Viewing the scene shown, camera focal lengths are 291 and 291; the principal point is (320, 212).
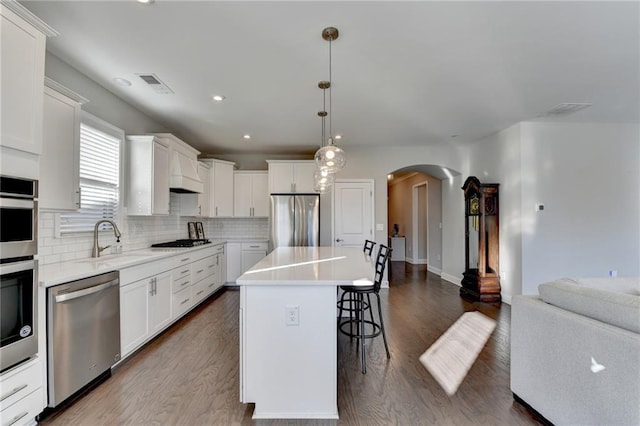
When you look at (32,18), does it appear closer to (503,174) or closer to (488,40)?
(488,40)

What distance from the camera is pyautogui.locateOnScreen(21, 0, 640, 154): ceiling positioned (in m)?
1.98

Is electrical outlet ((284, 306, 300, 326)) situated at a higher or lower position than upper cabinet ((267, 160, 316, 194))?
lower

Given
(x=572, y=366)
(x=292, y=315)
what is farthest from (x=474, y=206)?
(x=292, y=315)

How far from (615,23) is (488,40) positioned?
0.83 metres

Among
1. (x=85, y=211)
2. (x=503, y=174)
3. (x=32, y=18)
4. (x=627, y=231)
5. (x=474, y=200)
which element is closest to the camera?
(x=32, y=18)

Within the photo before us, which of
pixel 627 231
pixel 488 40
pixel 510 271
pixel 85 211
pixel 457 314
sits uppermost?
pixel 488 40

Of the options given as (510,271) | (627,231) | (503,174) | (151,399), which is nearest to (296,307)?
(151,399)

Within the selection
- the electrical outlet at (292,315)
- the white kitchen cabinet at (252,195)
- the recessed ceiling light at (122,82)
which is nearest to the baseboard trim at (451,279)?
the white kitchen cabinet at (252,195)

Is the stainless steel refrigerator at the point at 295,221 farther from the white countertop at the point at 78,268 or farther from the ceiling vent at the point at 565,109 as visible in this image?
the ceiling vent at the point at 565,109

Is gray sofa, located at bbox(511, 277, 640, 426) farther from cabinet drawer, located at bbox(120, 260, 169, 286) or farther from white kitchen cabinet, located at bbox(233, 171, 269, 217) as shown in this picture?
white kitchen cabinet, located at bbox(233, 171, 269, 217)

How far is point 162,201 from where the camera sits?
3699 millimetres

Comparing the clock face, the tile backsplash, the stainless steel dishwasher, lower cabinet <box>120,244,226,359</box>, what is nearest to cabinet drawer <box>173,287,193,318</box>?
lower cabinet <box>120,244,226,359</box>

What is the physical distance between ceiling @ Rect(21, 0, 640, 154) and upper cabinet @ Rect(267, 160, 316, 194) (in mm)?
1337

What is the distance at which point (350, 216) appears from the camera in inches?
220
